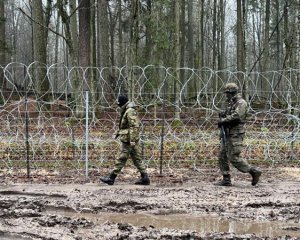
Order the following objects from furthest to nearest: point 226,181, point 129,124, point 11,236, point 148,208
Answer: point 226,181
point 129,124
point 148,208
point 11,236

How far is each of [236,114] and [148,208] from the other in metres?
2.84

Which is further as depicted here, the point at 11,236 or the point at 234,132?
the point at 234,132

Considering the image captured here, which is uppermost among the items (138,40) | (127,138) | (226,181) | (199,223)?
(138,40)

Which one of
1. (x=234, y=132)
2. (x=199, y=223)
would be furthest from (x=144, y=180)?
(x=199, y=223)

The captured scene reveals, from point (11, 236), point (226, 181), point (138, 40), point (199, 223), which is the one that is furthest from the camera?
point (138, 40)

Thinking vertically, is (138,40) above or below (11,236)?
above

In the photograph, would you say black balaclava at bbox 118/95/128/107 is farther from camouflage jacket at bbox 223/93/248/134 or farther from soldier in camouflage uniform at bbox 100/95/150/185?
camouflage jacket at bbox 223/93/248/134

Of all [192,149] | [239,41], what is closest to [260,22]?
[239,41]

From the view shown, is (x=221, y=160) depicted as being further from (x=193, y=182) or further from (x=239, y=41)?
(x=239, y=41)

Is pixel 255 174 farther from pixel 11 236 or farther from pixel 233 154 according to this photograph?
pixel 11 236

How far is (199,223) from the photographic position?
6750mm

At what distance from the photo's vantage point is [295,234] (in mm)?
6246

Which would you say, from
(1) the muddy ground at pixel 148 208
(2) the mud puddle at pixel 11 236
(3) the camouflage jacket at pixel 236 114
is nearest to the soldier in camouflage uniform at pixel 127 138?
(1) the muddy ground at pixel 148 208

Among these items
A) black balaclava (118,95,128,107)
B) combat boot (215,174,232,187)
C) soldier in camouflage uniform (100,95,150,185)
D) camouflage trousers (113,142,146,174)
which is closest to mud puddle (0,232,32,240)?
soldier in camouflage uniform (100,95,150,185)
